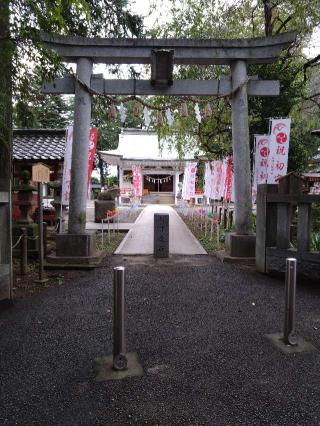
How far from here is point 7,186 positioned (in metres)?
4.87

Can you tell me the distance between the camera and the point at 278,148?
26.6ft

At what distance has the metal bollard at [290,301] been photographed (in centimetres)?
342

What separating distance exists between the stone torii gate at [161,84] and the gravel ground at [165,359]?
2.11 m

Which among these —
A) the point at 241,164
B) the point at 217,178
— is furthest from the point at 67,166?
the point at 217,178

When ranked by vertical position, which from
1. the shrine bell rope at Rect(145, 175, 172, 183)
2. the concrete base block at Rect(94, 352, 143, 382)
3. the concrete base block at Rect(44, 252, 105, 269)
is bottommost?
the concrete base block at Rect(94, 352, 143, 382)

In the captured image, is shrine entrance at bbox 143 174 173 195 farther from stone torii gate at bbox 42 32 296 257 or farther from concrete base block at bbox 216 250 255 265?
concrete base block at bbox 216 250 255 265

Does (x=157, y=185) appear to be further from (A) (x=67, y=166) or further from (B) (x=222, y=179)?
(A) (x=67, y=166)

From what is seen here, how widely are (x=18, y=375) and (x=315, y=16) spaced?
11364 millimetres

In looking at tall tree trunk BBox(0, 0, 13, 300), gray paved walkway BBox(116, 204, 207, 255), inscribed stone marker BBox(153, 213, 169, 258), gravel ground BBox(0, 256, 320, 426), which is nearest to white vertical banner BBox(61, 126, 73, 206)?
gray paved walkway BBox(116, 204, 207, 255)

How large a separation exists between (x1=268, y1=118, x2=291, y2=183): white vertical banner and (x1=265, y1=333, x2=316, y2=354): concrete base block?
16.5ft

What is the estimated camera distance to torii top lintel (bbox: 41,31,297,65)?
716 cm

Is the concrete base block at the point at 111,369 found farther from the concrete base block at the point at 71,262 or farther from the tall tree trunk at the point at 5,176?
the concrete base block at the point at 71,262

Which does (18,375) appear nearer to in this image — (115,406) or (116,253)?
(115,406)

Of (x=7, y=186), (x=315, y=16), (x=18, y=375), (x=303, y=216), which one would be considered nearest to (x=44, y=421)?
(x=18, y=375)
